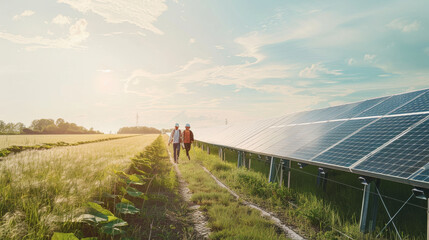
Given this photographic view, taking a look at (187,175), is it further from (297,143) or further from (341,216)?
(341,216)

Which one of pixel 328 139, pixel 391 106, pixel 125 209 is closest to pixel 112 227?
pixel 125 209

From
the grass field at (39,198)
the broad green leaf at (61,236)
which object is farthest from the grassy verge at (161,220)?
the broad green leaf at (61,236)

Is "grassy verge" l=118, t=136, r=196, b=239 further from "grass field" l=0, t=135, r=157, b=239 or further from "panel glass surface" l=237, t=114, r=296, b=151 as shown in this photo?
"panel glass surface" l=237, t=114, r=296, b=151

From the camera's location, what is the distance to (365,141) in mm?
6637

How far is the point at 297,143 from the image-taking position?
8.96 meters

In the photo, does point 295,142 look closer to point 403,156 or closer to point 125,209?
point 403,156

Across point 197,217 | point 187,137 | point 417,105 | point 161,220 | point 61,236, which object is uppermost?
point 417,105

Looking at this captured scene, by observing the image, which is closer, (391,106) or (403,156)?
(403,156)

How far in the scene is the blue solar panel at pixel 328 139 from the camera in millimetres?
7368

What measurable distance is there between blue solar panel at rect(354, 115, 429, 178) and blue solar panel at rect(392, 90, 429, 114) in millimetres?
1579

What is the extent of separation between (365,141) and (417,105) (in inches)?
111

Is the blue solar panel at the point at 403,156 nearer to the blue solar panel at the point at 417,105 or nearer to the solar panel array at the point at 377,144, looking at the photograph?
the solar panel array at the point at 377,144

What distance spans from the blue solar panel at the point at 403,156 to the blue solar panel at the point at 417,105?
5.18 feet

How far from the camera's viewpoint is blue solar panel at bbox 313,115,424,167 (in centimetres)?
600
